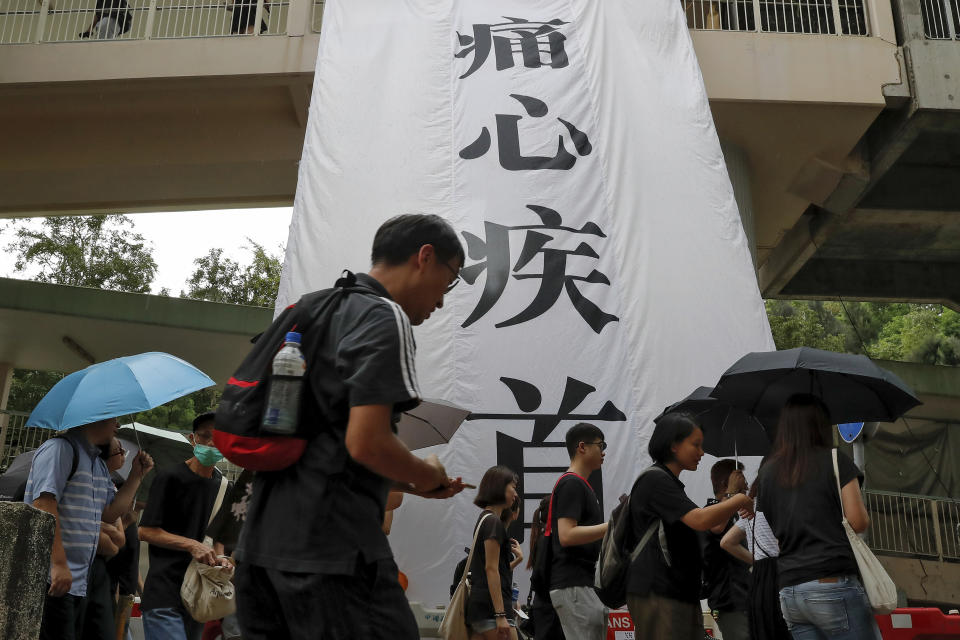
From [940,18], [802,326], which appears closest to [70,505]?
[940,18]

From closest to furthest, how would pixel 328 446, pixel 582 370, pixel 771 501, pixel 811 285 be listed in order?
pixel 328 446 → pixel 771 501 → pixel 582 370 → pixel 811 285

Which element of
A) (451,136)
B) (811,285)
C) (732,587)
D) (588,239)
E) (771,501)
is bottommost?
(732,587)

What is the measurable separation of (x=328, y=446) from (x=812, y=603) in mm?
2237

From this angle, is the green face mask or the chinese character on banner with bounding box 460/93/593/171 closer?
the green face mask

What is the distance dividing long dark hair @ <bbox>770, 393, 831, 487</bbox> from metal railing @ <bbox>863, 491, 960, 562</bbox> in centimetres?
1198

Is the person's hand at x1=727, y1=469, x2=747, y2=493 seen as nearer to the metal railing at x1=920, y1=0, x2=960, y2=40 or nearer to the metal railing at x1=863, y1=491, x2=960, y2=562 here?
the metal railing at x1=920, y1=0, x2=960, y2=40

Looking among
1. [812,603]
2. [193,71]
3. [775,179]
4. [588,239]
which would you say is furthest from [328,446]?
[775,179]

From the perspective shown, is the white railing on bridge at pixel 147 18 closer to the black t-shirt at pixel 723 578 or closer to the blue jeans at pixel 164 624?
the blue jeans at pixel 164 624

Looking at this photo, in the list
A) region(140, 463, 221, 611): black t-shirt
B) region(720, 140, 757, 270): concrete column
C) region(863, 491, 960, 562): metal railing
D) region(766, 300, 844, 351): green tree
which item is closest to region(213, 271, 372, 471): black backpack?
region(140, 463, 221, 611): black t-shirt

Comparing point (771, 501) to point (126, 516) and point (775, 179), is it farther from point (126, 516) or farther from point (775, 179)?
point (775, 179)

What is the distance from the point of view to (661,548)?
391 cm

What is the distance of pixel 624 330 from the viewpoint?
6.47 meters

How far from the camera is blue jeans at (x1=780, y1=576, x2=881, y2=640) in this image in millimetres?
3312

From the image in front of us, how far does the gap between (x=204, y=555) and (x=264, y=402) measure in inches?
113
